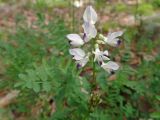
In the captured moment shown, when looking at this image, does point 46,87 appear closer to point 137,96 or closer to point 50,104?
point 137,96

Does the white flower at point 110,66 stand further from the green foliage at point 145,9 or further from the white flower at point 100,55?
the green foliage at point 145,9

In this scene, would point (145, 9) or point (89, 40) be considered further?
point (145, 9)

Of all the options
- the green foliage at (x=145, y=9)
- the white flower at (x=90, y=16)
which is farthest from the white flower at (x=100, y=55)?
the green foliage at (x=145, y=9)

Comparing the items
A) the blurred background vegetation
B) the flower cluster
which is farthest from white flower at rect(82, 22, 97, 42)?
the blurred background vegetation

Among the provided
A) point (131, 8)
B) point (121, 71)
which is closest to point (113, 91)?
point (121, 71)

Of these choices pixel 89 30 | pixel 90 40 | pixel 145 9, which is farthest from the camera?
pixel 145 9

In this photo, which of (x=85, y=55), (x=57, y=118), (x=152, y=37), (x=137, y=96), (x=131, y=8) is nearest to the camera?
(x=85, y=55)

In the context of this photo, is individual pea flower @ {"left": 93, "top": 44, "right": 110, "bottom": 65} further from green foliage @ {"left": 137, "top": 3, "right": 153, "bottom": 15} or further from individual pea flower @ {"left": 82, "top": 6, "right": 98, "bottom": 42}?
green foliage @ {"left": 137, "top": 3, "right": 153, "bottom": 15}

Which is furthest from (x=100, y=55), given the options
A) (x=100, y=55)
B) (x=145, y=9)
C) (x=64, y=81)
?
(x=145, y=9)

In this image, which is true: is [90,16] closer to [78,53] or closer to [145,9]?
[78,53]

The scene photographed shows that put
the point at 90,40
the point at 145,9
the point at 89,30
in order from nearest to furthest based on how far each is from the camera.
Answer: the point at 89,30, the point at 90,40, the point at 145,9

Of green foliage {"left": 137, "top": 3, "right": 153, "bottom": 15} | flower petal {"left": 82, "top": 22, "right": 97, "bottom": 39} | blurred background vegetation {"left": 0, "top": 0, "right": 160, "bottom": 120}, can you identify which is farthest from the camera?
green foliage {"left": 137, "top": 3, "right": 153, "bottom": 15}
